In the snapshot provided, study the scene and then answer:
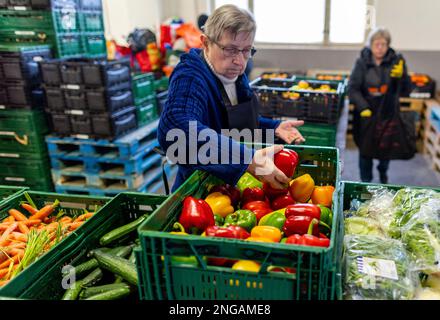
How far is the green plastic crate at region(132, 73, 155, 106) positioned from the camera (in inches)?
172

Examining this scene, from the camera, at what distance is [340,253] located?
137cm

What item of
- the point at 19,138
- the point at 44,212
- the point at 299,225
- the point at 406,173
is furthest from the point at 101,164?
the point at 406,173

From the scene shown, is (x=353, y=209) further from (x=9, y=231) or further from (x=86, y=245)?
(x=9, y=231)

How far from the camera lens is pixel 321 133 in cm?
406

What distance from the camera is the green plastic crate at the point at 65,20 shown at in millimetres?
4052

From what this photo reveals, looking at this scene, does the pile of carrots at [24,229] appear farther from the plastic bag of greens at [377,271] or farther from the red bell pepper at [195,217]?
the plastic bag of greens at [377,271]

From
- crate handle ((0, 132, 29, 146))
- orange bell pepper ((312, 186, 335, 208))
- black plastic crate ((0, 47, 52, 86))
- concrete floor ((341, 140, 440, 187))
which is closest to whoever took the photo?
orange bell pepper ((312, 186, 335, 208))

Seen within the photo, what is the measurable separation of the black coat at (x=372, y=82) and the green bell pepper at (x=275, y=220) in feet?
10.4

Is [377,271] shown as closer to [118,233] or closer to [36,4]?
[118,233]

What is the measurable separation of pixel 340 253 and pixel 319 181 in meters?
0.57

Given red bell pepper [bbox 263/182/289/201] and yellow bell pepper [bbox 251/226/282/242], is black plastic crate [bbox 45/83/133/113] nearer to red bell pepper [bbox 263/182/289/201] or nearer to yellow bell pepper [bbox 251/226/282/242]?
red bell pepper [bbox 263/182/289/201]

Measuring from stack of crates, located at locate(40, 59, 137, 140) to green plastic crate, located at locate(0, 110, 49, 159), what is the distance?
0.17 metres

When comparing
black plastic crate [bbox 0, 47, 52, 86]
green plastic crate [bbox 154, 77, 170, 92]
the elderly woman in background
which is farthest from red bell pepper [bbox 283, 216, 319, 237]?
green plastic crate [bbox 154, 77, 170, 92]
